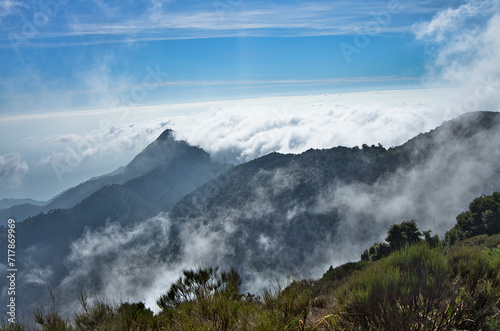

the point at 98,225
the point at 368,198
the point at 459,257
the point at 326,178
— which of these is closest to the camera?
the point at 459,257

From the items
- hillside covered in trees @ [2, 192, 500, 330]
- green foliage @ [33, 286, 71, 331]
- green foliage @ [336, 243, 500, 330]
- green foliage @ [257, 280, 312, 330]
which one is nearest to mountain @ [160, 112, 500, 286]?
green foliage @ [33, 286, 71, 331]

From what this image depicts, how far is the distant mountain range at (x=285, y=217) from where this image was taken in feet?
310

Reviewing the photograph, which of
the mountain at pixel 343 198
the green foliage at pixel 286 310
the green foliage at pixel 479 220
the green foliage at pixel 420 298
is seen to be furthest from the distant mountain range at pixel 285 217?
the green foliage at pixel 420 298

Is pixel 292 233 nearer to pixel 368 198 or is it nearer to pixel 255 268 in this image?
pixel 255 268

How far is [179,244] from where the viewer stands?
12212cm

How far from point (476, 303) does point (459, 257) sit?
5.51 ft

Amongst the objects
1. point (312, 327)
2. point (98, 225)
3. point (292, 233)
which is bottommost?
point (312, 327)

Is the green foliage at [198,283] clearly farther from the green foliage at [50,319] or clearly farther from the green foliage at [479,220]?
the green foliage at [479,220]

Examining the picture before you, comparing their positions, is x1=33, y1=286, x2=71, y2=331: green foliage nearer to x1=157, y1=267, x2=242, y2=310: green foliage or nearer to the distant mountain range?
x1=157, y1=267, x2=242, y2=310: green foliage

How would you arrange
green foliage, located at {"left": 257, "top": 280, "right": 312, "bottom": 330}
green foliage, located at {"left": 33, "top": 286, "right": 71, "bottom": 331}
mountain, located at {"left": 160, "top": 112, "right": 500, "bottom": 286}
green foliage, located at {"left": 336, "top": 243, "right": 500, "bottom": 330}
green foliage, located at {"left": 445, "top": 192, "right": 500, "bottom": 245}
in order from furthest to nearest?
1. mountain, located at {"left": 160, "top": 112, "right": 500, "bottom": 286}
2. green foliage, located at {"left": 445, "top": 192, "right": 500, "bottom": 245}
3. green foliage, located at {"left": 33, "top": 286, "right": 71, "bottom": 331}
4. green foliage, located at {"left": 257, "top": 280, "right": 312, "bottom": 330}
5. green foliage, located at {"left": 336, "top": 243, "right": 500, "bottom": 330}

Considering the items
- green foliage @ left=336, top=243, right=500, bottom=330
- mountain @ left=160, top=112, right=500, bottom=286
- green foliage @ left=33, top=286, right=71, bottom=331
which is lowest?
green foliage @ left=336, top=243, right=500, bottom=330

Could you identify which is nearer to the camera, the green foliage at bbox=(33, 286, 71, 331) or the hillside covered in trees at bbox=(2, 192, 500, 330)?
the hillside covered in trees at bbox=(2, 192, 500, 330)

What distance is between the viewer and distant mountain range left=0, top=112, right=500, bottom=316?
94375mm

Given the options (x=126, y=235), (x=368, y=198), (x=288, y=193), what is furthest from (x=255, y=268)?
(x=126, y=235)
